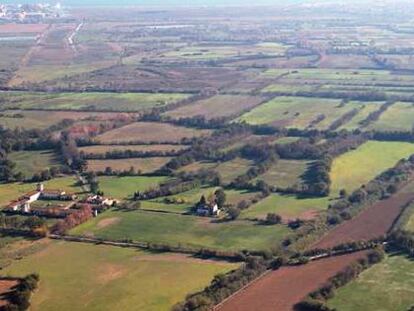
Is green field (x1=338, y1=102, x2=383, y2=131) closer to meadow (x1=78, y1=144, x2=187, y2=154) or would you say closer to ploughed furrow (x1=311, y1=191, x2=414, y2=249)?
meadow (x1=78, y1=144, x2=187, y2=154)

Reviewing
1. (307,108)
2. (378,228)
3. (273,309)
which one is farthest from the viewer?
(307,108)

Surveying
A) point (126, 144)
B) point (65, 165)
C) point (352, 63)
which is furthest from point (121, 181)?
point (352, 63)

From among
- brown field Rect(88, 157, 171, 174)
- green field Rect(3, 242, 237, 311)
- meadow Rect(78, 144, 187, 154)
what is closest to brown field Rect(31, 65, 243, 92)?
meadow Rect(78, 144, 187, 154)

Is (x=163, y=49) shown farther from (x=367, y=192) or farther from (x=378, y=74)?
(x=367, y=192)

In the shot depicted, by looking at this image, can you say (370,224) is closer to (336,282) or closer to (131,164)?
(336,282)

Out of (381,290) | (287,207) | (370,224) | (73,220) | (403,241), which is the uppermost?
(403,241)

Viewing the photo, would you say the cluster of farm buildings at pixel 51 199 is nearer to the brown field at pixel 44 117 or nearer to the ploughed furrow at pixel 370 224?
the ploughed furrow at pixel 370 224

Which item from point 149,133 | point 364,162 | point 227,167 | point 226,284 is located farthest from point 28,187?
point 364,162
